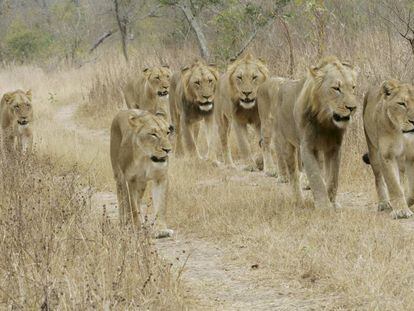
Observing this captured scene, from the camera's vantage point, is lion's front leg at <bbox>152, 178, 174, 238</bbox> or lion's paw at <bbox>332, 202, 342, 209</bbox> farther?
lion's paw at <bbox>332, 202, 342, 209</bbox>

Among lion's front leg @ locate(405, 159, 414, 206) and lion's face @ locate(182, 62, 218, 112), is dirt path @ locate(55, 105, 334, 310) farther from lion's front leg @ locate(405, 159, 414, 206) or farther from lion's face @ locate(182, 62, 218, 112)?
lion's face @ locate(182, 62, 218, 112)

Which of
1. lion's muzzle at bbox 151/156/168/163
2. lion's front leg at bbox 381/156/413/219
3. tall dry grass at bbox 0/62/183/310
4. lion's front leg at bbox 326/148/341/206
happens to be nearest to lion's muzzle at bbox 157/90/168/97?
tall dry grass at bbox 0/62/183/310

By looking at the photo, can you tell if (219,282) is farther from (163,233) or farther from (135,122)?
(135,122)

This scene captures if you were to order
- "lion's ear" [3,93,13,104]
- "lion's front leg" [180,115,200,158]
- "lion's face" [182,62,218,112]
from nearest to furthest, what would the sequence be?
"lion's face" [182,62,218,112] < "lion's front leg" [180,115,200,158] < "lion's ear" [3,93,13,104]

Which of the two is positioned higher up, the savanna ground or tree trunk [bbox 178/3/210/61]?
tree trunk [bbox 178/3/210/61]

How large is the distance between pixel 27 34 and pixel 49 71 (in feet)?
20.8

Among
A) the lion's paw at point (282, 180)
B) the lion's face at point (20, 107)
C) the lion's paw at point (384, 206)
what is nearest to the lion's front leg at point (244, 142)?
the lion's paw at point (282, 180)

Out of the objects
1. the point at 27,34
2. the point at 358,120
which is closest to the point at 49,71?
the point at 27,34

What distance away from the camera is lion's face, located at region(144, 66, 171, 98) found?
1165cm

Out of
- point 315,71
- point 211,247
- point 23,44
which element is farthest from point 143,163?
point 23,44

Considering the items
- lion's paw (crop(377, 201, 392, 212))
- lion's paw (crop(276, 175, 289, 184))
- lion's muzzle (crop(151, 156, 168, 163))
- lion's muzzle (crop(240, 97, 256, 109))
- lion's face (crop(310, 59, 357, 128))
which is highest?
lion's face (crop(310, 59, 357, 128))

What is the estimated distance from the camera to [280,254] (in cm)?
546

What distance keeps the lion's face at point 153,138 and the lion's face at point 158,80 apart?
5.14m

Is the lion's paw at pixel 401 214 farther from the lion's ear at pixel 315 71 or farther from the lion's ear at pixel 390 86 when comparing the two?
the lion's ear at pixel 315 71
